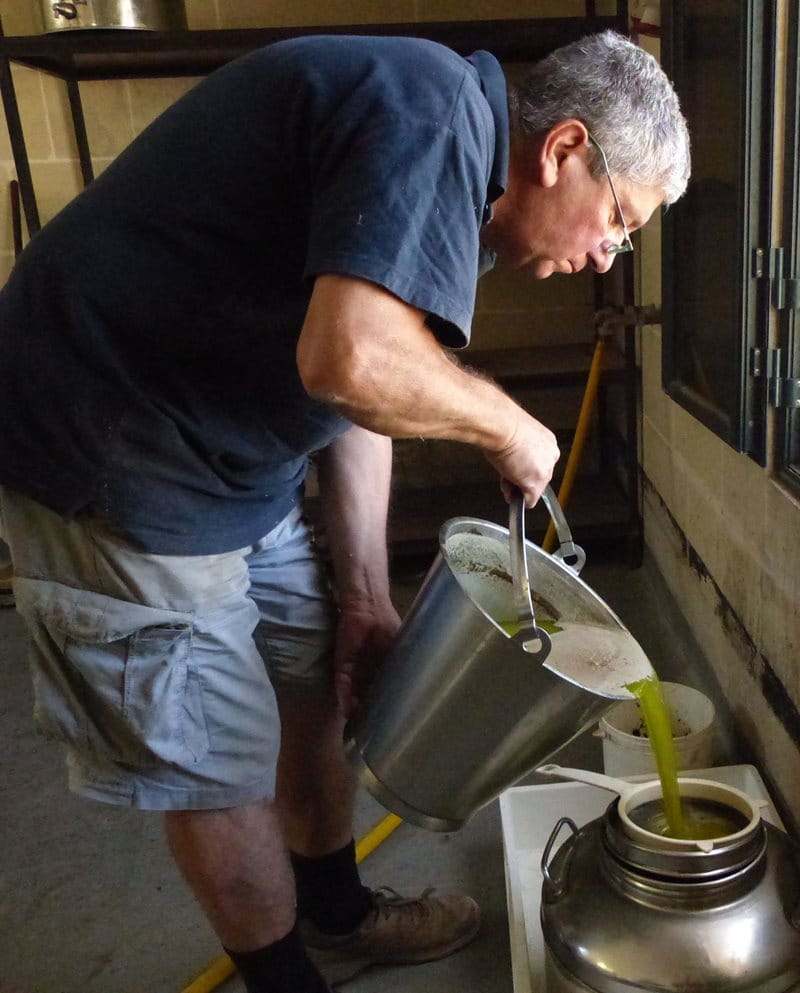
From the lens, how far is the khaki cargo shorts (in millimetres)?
978

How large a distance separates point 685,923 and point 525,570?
445mm

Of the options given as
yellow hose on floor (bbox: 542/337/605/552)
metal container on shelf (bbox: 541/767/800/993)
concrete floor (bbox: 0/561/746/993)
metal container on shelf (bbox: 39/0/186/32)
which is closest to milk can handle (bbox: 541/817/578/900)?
metal container on shelf (bbox: 541/767/800/993)

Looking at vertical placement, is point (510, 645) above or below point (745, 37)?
below

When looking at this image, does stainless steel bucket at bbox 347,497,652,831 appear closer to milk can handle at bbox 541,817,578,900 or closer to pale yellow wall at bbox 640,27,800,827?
milk can handle at bbox 541,817,578,900

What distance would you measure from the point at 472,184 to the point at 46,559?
62cm

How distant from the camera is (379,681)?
108cm

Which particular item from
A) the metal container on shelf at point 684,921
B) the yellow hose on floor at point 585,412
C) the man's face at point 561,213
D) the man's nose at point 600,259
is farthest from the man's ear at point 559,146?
the yellow hose on floor at point 585,412

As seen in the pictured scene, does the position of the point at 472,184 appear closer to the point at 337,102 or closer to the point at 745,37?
the point at 337,102

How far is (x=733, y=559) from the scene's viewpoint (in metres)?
1.56

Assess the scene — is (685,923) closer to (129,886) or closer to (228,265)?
(228,265)

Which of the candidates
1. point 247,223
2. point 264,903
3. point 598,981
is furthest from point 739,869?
point 247,223

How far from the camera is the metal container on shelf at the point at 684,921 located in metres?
0.96

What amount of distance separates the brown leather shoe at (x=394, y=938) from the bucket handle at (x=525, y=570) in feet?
2.15

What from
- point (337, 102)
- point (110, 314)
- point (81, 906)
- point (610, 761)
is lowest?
point (81, 906)
